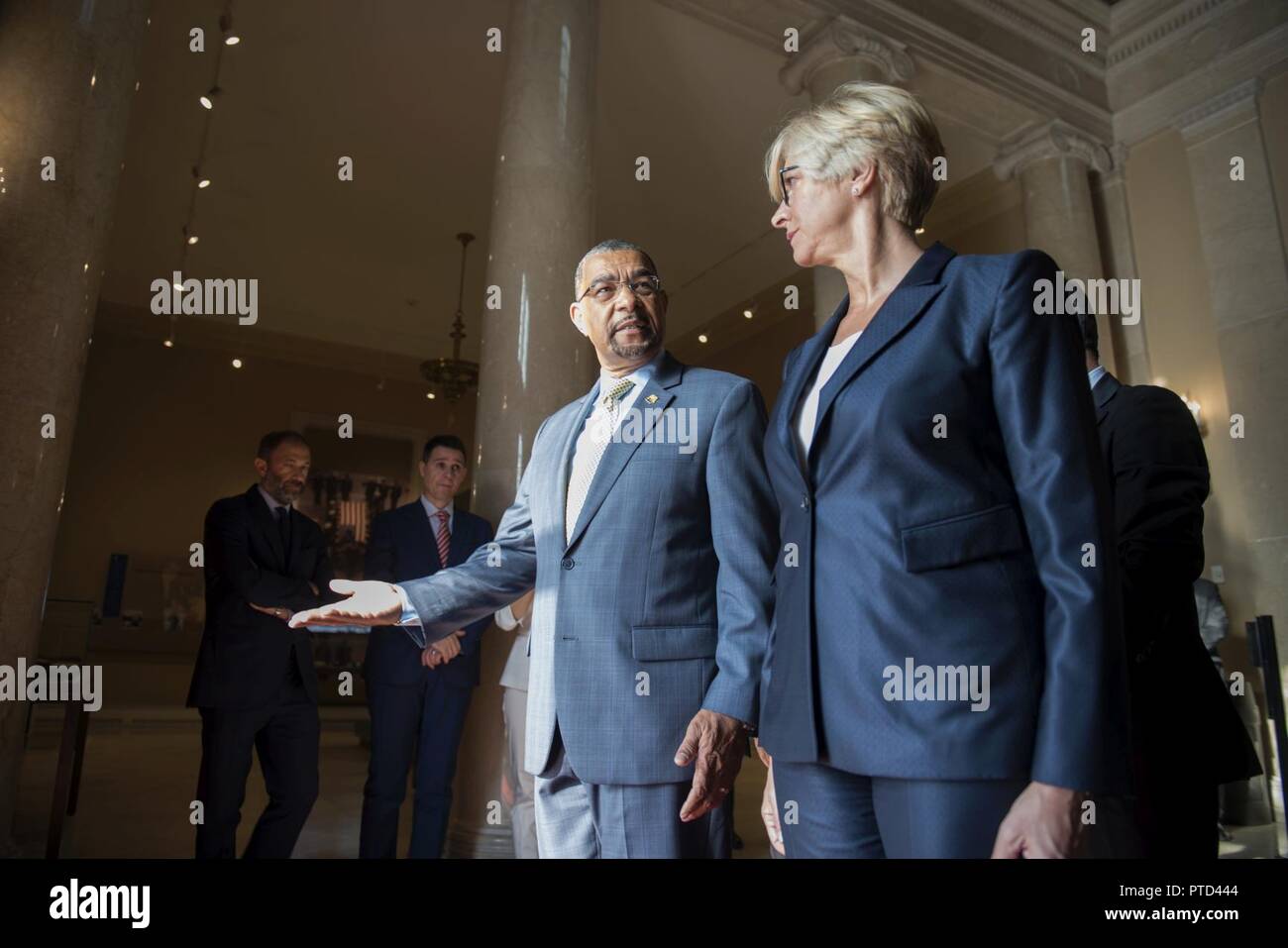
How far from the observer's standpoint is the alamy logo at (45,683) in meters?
3.42

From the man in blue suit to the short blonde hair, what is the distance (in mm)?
549

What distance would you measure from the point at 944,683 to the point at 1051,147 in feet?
27.7

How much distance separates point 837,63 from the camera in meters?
6.78

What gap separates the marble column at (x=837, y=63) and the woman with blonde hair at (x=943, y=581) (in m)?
5.49

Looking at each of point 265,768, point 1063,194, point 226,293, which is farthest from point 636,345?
point 226,293

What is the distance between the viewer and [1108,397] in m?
2.40

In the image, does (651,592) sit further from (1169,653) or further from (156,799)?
(156,799)

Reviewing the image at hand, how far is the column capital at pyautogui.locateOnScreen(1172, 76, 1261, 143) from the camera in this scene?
23.9 ft

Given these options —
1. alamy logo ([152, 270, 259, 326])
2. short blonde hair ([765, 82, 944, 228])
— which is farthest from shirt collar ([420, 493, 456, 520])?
alamy logo ([152, 270, 259, 326])

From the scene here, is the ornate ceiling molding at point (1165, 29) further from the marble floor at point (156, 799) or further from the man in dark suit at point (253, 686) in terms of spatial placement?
the man in dark suit at point (253, 686)
